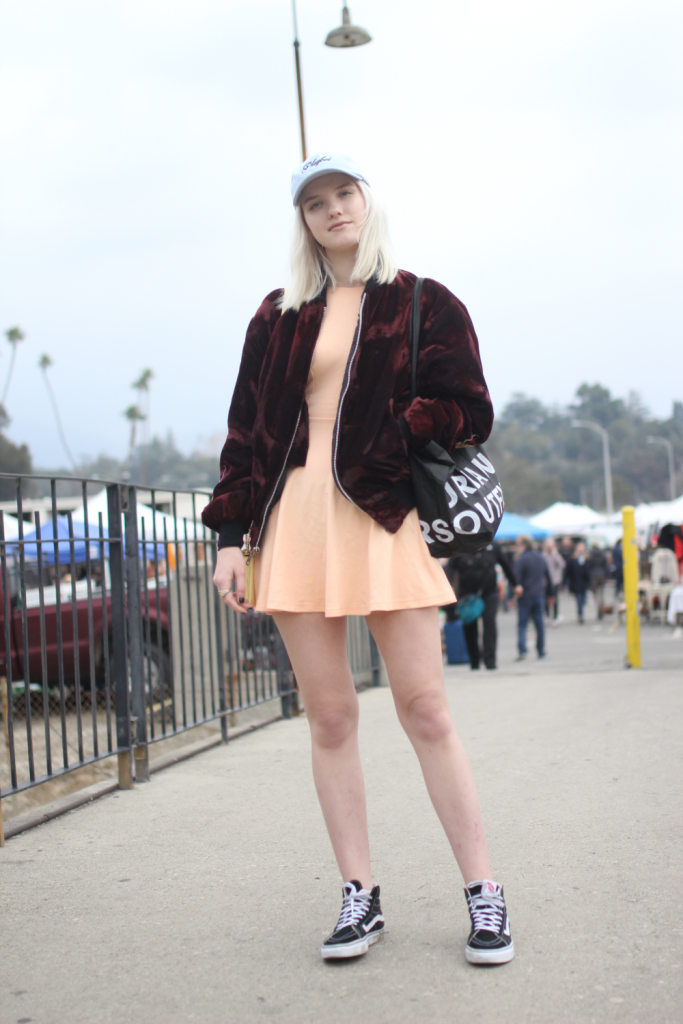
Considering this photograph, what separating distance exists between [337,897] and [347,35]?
36.7 feet

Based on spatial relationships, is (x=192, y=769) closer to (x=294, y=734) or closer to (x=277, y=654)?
(x=294, y=734)

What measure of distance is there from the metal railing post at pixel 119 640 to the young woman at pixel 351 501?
2.25 m

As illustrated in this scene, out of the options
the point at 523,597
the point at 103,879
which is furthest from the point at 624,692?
the point at 523,597

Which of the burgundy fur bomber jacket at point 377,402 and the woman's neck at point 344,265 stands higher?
the woman's neck at point 344,265

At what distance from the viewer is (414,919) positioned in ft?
9.25

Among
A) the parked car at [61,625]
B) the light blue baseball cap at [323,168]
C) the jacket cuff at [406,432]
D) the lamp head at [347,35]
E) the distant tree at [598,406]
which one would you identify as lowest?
the parked car at [61,625]

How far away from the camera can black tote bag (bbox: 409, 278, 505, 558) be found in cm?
254

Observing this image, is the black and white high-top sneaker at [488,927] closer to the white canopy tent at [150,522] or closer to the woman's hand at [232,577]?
the woman's hand at [232,577]

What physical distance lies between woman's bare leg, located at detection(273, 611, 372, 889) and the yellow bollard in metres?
6.86

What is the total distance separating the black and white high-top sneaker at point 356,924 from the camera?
8.34ft

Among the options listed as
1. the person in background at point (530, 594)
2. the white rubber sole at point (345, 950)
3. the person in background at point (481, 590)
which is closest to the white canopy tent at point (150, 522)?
the white rubber sole at point (345, 950)

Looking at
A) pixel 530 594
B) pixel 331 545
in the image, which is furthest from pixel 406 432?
pixel 530 594

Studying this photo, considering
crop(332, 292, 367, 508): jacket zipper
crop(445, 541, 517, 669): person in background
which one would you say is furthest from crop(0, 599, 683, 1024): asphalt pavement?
crop(445, 541, 517, 669): person in background

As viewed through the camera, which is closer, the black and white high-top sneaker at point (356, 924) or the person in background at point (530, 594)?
the black and white high-top sneaker at point (356, 924)
